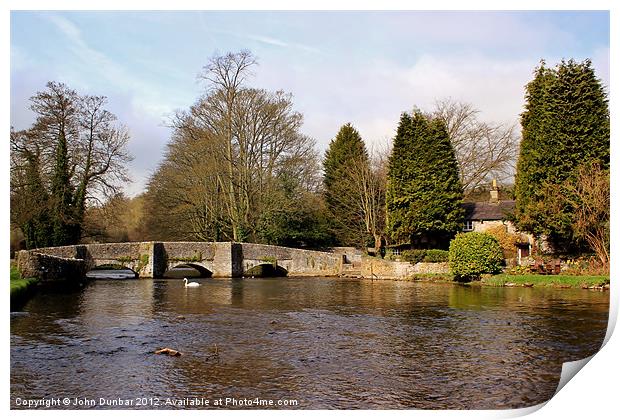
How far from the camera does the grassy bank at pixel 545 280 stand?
54.8 feet

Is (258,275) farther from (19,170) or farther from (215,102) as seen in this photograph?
(19,170)

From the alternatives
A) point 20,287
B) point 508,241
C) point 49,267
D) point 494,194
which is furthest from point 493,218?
point 20,287

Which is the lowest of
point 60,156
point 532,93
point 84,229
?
point 84,229

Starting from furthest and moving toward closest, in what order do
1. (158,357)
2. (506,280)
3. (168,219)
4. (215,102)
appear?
(168,219), (215,102), (506,280), (158,357)

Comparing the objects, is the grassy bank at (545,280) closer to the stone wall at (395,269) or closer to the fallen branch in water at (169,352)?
the stone wall at (395,269)

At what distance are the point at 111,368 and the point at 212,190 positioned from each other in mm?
19570

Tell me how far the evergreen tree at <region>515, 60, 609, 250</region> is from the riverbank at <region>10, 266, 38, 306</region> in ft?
50.0

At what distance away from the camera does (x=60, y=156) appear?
13.9 metres

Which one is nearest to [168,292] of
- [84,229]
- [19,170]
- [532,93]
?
[84,229]

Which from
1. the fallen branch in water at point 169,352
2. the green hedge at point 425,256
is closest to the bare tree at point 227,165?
the green hedge at point 425,256

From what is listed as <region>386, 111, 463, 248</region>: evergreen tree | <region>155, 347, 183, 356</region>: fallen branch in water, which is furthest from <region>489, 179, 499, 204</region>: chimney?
<region>155, 347, 183, 356</region>: fallen branch in water

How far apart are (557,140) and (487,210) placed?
7464 millimetres

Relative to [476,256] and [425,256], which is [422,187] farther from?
[476,256]

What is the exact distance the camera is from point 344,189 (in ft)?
99.0
